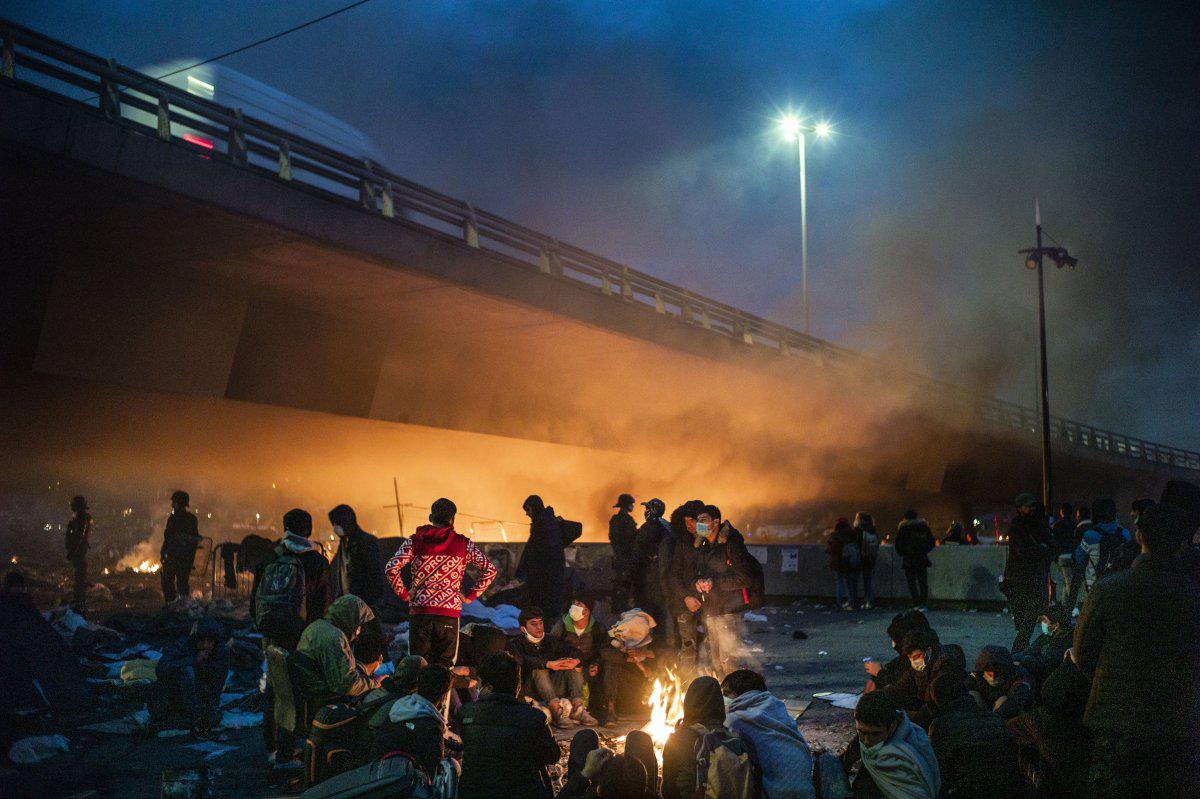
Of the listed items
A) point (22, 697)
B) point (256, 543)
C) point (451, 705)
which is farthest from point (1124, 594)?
point (256, 543)

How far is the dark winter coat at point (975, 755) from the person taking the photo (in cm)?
395

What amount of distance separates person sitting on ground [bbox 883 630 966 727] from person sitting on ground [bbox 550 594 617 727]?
8.29ft

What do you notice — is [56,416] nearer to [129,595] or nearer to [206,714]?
[129,595]

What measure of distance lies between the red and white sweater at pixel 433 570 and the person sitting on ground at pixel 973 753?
3.34 meters

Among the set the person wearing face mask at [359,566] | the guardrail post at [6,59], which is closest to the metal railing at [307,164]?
the guardrail post at [6,59]

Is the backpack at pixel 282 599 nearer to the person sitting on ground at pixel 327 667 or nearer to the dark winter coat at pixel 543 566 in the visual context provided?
the person sitting on ground at pixel 327 667

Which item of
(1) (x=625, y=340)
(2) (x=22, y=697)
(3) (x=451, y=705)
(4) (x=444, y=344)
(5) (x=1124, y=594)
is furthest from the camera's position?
(1) (x=625, y=340)

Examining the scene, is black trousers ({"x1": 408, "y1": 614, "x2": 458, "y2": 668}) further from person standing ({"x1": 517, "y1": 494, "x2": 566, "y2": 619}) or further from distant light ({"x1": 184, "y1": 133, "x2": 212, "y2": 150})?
distant light ({"x1": 184, "y1": 133, "x2": 212, "y2": 150})

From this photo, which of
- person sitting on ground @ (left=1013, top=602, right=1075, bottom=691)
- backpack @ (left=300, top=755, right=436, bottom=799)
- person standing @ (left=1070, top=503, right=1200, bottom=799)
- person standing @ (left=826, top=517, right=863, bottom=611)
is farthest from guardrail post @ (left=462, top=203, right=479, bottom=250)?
person standing @ (left=1070, top=503, right=1200, bottom=799)

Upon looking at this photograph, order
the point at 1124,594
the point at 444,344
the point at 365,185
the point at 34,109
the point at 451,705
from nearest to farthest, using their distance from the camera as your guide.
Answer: the point at 1124,594 → the point at 451,705 → the point at 34,109 → the point at 365,185 → the point at 444,344

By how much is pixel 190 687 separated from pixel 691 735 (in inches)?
182

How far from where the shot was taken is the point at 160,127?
32.5 feet

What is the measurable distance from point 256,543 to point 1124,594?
9.99 metres

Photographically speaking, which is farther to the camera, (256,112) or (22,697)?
(256,112)
